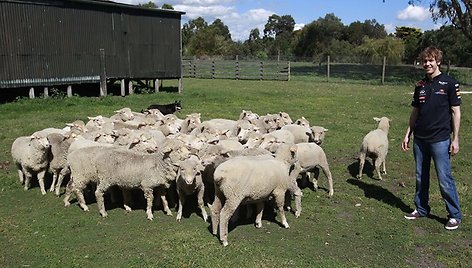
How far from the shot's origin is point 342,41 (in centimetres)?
7638

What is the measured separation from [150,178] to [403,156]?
7495 millimetres

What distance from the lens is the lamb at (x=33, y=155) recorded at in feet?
28.1

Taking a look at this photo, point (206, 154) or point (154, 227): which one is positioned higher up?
point (206, 154)

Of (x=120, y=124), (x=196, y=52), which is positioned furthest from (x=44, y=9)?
(x=196, y=52)

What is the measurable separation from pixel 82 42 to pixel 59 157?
15.0m

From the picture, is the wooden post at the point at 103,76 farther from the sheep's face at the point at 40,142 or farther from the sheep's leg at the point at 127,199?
the sheep's leg at the point at 127,199

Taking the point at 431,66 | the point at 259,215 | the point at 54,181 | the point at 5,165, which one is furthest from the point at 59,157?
the point at 431,66

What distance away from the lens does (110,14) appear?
23062mm

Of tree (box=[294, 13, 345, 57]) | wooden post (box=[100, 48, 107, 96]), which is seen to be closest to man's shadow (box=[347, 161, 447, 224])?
wooden post (box=[100, 48, 107, 96])

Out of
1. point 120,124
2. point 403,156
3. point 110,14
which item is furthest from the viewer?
point 110,14

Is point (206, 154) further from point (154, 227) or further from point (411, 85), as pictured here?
point (411, 85)

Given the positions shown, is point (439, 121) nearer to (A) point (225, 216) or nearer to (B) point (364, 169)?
(A) point (225, 216)

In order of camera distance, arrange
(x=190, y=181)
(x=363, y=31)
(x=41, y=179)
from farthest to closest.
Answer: (x=363, y=31) → (x=41, y=179) → (x=190, y=181)

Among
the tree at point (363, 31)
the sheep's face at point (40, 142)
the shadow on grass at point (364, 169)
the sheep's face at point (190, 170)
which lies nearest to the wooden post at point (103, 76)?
the sheep's face at point (40, 142)
